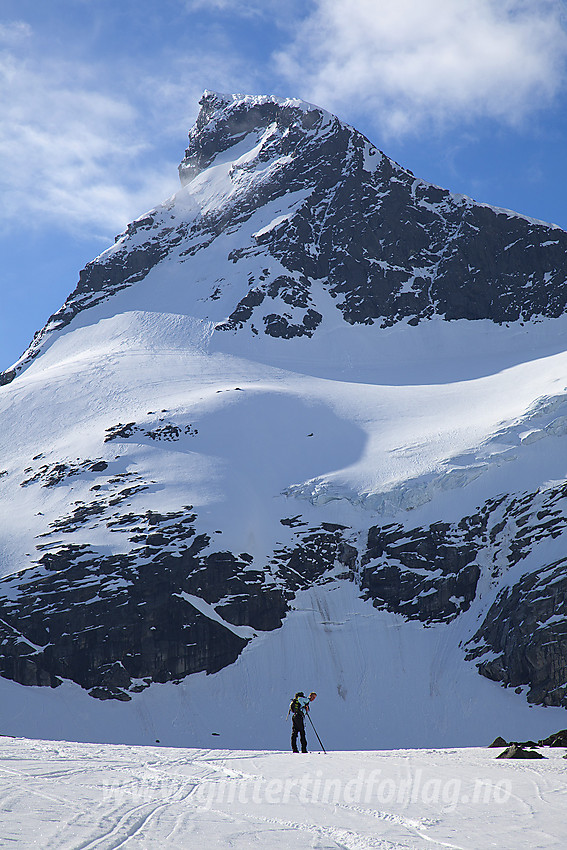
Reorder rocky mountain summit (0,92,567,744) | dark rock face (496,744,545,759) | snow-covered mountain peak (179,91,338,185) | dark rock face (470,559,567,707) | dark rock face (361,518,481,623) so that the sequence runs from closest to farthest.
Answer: dark rock face (496,744,545,759) → dark rock face (470,559,567,707) → rocky mountain summit (0,92,567,744) → dark rock face (361,518,481,623) → snow-covered mountain peak (179,91,338,185)

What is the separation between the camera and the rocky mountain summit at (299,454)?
162ft

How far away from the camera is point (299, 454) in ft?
216

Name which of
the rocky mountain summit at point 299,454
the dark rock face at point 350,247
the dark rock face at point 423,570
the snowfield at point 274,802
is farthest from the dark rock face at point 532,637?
the dark rock face at point 350,247

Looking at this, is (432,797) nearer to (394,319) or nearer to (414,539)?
(414,539)

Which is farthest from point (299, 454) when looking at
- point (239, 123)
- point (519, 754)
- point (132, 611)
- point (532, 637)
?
point (239, 123)

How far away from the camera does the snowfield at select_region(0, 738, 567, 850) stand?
26.2 ft

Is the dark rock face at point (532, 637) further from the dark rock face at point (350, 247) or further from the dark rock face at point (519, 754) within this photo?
the dark rock face at point (350, 247)

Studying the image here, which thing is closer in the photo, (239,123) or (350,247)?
(350,247)

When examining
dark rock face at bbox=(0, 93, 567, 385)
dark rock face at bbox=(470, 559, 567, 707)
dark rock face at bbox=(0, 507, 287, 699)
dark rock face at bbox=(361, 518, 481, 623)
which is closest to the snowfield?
dark rock face at bbox=(470, 559, 567, 707)

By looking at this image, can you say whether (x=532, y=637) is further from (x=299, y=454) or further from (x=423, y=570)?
(x=299, y=454)

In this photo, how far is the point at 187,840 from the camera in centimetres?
778

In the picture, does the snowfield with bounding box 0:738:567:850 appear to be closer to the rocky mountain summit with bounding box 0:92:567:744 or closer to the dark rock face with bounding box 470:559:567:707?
the dark rock face with bounding box 470:559:567:707

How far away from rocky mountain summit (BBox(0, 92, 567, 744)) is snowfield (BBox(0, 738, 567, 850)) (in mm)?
32963

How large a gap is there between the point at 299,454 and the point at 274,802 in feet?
183
